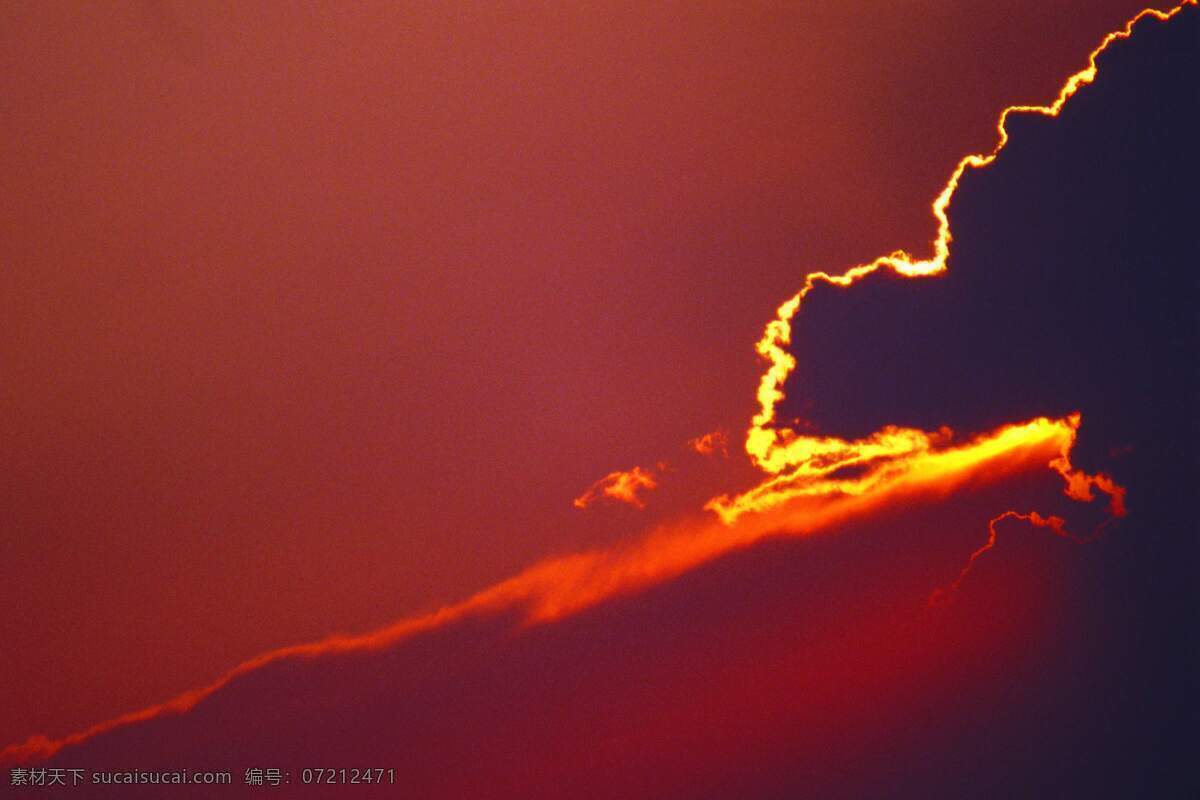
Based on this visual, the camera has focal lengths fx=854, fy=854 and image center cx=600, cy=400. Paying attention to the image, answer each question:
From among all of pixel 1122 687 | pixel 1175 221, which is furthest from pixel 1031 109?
pixel 1122 687

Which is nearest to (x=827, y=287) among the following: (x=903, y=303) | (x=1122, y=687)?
(x=903, y=303)

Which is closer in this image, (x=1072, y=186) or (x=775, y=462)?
(x=775, y=462)

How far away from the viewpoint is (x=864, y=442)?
8656 millimetres

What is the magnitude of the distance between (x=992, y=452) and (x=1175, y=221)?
2832mm

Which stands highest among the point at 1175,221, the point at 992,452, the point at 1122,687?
the point at 1175,221

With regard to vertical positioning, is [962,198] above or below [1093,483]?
above

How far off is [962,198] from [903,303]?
3.70 ft

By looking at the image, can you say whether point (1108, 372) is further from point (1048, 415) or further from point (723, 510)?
point (723, 510)

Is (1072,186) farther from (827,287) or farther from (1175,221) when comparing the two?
(827,287)

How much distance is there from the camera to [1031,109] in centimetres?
822

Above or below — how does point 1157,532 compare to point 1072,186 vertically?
below

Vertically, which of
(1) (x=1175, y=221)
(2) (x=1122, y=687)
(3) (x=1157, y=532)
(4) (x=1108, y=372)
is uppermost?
(1) (x=1175, y=221)

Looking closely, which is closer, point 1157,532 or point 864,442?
point 1157,532

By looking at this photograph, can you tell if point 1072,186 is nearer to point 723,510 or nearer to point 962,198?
point 962,198
